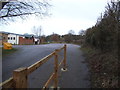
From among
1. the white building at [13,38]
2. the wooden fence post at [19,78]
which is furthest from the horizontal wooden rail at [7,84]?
the white building at [13,38]

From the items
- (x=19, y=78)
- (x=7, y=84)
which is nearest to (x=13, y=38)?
(x=19, y=78)

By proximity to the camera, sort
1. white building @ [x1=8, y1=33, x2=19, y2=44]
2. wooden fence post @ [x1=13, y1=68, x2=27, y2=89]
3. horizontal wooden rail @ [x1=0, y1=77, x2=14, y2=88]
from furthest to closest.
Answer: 1. white building @ [x1=8, y1=33, x2=19, y2=44]
2. wooden fence post @ [x1=13, y1=68, x2=27, y2=89]
3. horizontal wooden rail @ [x1=0, y1=77, x2=14, y2=88]

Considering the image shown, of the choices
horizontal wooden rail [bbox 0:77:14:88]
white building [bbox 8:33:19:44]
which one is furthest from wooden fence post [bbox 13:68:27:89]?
white building [bbox 8:33:19:44]

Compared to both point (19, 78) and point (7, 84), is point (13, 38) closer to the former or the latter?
point (19, 78)

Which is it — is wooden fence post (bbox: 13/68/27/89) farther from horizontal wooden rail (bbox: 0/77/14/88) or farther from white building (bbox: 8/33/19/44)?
white building (bbox: 8/33/19/44)

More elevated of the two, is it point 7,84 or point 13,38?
point 13,38

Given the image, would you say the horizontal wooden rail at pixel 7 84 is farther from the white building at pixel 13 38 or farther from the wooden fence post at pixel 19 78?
the white building at pixel 13 38

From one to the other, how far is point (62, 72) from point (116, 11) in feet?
17.8

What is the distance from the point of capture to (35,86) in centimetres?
630

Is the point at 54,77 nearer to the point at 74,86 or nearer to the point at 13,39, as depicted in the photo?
the point at 74,86

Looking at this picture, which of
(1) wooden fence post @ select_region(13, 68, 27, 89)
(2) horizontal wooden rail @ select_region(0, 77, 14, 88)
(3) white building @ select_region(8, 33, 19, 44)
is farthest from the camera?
(3) white building @ select_region(8, 33, 19, 44)

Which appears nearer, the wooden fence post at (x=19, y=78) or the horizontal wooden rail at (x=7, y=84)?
the horizontal wooden rail at (x=7, y=84)

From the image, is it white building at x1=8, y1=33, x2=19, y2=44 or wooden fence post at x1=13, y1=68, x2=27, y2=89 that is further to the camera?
white building at x1=8, y1=33, x2=19, y2=44

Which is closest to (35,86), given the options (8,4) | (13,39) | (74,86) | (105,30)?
(74,86)
